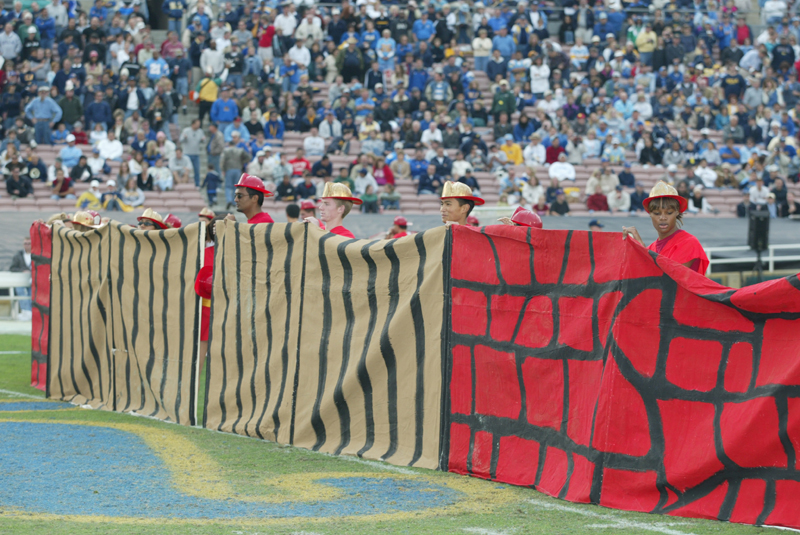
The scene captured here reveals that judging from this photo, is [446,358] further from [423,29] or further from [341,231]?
[423,29]

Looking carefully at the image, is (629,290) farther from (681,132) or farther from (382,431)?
(681,132)

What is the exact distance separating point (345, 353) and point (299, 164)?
16.1 meters

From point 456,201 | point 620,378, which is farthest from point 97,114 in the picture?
point 620,378

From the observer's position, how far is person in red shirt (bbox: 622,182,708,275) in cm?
606

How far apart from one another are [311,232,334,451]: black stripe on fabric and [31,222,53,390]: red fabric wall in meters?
4.53

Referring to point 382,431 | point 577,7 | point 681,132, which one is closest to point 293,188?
point 681,132

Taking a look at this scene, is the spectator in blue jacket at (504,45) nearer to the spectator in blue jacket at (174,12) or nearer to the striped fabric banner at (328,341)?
the spectator in blue jacket at (174,12)

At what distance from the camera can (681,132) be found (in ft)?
89.9

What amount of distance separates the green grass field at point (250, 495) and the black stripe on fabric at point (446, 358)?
20 centimetres

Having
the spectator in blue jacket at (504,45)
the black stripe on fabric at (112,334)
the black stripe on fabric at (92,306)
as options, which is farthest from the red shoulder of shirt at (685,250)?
the spectator in blue jacket at (504,45)

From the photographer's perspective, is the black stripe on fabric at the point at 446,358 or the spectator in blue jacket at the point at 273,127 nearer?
the black stripe on fabric at the point at 446,358

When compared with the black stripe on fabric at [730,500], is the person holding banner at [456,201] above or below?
above

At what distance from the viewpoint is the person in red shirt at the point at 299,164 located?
75.4 ft

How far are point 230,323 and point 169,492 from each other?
2521 mm
